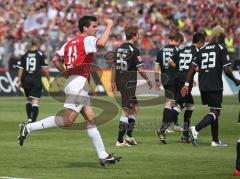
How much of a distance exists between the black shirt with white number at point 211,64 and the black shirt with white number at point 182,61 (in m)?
1.88

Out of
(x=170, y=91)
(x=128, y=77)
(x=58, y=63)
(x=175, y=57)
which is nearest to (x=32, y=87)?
(x=170, y=91)

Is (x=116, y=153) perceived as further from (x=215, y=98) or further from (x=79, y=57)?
(x=79, y=57)

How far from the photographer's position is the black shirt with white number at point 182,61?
59.6 ft

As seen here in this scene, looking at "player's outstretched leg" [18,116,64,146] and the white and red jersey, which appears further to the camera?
"player's outstretched leg" [18,116,64,146]

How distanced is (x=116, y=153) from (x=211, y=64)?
9.07 ft

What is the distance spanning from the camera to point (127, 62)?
55.6 ft

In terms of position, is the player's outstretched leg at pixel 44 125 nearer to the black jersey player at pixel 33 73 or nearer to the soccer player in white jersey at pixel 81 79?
the soccer player in white jersey at pixel 81 79

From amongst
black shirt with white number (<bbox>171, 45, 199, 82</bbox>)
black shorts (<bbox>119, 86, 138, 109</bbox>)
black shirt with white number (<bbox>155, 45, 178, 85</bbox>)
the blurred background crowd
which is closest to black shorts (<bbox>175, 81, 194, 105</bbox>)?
black shirt with white number (<bbox>171, 45, 199, 82</bbox>)

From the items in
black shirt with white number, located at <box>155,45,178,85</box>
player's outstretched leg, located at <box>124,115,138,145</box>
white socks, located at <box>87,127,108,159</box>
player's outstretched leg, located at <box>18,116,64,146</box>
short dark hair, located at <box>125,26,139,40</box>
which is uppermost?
short dark hair, located at <box>125,26,139,40</box>

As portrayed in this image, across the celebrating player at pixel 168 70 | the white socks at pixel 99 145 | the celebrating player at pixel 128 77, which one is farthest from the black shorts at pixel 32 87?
the white socks at pixel 99 145

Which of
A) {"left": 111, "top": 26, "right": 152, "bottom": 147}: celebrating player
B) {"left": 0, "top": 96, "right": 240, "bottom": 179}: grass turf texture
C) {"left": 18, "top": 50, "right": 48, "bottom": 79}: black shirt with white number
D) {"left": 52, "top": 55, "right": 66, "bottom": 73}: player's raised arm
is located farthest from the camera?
{"left": 18, "top": 50, "right": 48, "bottom": 79}: black shirt with white number

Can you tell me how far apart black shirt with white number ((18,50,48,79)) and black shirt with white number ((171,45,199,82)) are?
4.69 m

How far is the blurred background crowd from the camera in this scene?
3619cm

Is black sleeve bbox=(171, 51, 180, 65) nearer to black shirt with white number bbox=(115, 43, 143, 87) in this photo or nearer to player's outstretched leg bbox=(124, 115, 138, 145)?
black shirt with white number bbox=(115, 43, 143, 87)
